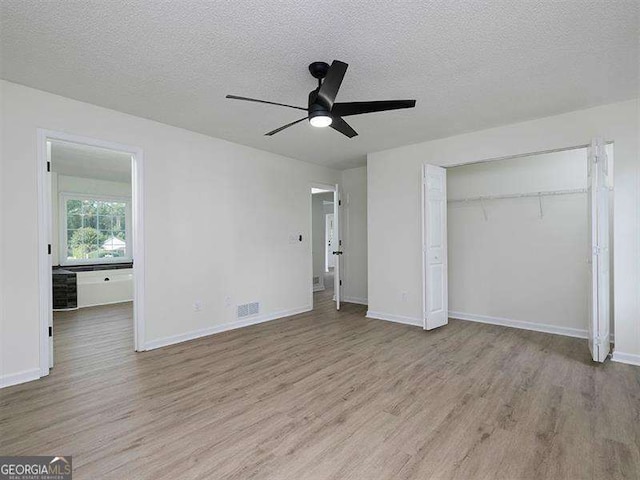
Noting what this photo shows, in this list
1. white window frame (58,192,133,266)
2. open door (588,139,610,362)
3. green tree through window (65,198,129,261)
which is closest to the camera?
open door (588,139,610,362)

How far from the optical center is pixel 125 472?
179cm

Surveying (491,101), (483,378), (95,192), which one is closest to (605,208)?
(491,101)

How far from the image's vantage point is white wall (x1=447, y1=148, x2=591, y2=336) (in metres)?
4.19

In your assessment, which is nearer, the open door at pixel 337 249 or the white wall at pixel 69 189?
the open door at pixel 337 249

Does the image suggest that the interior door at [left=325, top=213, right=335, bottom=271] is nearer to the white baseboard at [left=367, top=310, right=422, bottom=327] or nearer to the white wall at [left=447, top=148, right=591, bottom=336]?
the white baseboard at [left=367, top=310, right=422, bottom=327]

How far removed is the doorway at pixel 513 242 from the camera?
4184 millimetres

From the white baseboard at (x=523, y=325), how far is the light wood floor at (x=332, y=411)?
264 millimetres

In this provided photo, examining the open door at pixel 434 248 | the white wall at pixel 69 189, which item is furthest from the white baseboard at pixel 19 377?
the white wall at pixel 69 189

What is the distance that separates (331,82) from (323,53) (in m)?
0.38

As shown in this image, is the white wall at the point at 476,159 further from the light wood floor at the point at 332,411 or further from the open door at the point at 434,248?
the light wood floor at the point at 332,411

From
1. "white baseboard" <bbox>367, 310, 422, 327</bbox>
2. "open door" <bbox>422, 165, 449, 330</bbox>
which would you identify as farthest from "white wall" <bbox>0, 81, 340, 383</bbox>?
"open door" <bbox>422, 165, 449, 330</bbox>

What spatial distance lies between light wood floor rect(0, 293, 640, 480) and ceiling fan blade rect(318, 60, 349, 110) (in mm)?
2186

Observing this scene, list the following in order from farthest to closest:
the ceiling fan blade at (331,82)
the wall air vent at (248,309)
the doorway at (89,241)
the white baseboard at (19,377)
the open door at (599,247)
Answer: the wall air vent at (248,309) → the open door at (599,247) → the doorway at (89,241) → the white baseboard at (19,377) → the ceiling fan blade at (331,82)

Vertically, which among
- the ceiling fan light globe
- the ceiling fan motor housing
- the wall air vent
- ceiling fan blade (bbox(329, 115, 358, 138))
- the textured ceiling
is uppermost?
the textured ceiling
